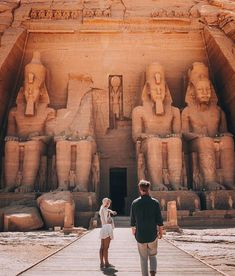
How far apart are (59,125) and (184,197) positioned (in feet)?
15.7

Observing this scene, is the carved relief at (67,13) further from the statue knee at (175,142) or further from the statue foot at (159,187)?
the statue foot at (159,187)

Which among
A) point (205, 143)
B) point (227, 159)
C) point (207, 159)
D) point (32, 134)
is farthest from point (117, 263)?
point (32, 134)

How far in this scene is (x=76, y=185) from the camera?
1188cm

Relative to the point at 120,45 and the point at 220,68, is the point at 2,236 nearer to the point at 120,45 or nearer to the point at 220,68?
the point at 120,45

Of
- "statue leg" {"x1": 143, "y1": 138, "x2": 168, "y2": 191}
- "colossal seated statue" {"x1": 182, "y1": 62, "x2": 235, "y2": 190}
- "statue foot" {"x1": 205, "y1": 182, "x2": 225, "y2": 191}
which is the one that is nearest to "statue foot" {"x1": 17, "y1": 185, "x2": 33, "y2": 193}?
"statue leg" {"x1": 143, "y1": 138, "x2": 168, "y2": 191}

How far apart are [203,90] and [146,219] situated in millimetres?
10262

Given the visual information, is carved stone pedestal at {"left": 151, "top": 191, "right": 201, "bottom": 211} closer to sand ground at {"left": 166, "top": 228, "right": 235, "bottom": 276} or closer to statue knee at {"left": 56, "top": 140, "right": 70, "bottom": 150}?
sand ground at {"left": 166, "top": 228, "right": 235, "bottom": 276}

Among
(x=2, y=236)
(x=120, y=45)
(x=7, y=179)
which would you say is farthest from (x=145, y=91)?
(x=2, y=236)

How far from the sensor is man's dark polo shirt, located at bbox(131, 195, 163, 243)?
324 centimetres

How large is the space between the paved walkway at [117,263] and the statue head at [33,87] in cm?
780

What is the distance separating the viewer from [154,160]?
39.2 ft

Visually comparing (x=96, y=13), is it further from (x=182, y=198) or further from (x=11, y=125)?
(x=182, y=198)

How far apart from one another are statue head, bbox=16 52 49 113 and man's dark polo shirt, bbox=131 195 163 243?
9977 mm

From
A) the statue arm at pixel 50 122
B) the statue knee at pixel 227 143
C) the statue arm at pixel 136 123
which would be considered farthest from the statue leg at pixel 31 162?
the statue knee at pixel 227 143
